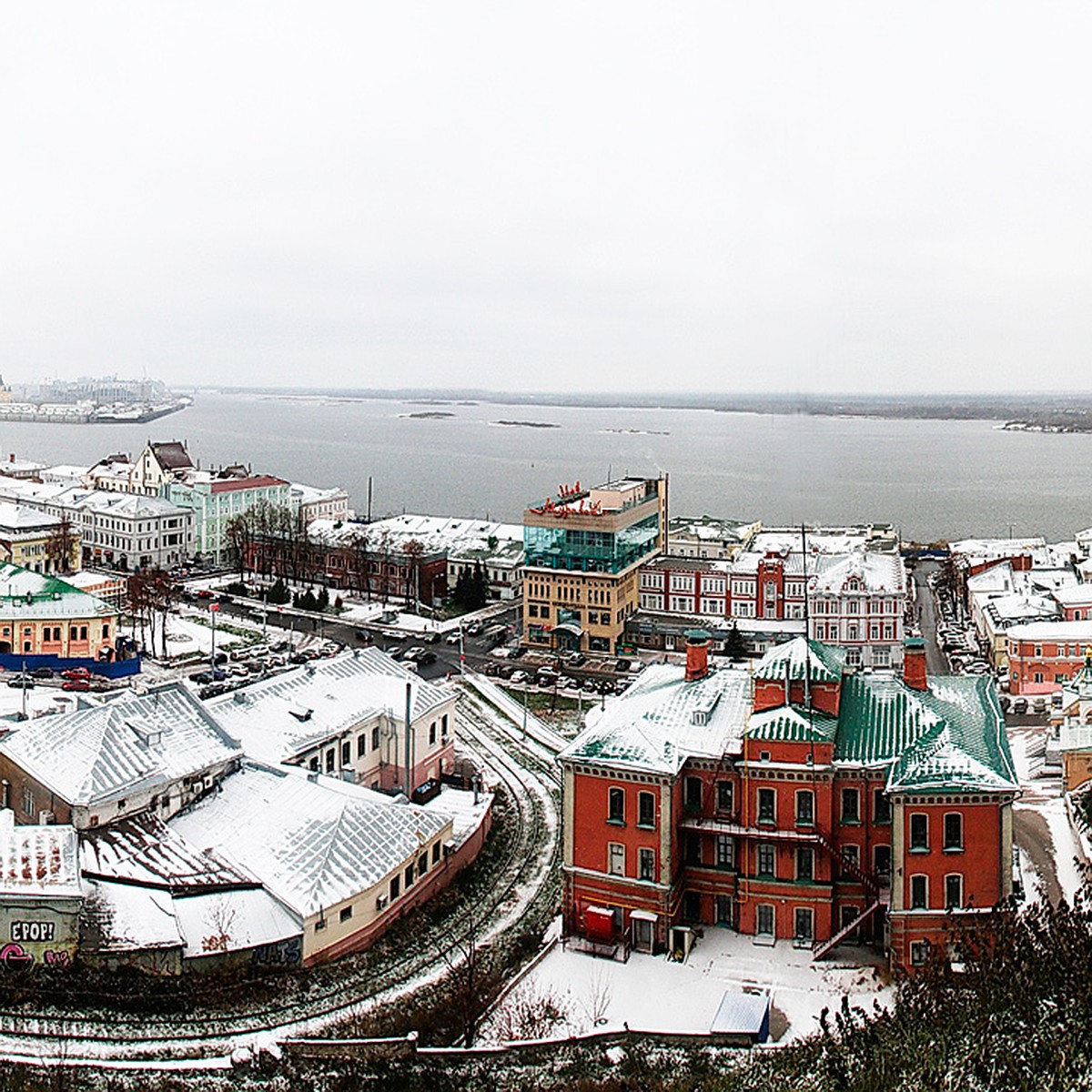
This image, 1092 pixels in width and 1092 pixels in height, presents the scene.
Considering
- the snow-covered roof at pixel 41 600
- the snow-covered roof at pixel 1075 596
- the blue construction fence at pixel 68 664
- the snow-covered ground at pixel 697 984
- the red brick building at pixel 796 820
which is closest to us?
the snow-covered ground at pixel 697 984

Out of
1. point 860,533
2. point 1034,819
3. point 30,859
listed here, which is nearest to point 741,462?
point 860,533

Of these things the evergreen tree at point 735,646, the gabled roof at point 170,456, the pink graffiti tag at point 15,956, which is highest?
the gabled roof at point 170,456

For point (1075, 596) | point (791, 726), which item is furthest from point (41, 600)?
point (1075, 596)

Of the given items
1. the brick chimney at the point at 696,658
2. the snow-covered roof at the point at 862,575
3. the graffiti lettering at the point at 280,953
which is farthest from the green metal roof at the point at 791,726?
the snow-covered roof at the point at 862,575

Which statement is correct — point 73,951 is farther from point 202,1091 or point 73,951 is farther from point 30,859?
point 202,1091

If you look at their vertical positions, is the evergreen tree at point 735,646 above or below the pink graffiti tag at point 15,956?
below

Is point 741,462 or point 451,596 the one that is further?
point 741,462

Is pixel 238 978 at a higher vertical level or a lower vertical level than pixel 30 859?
lower

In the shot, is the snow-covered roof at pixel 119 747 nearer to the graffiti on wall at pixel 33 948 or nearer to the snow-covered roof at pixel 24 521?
the graffiti on wall at pixel 33 948
